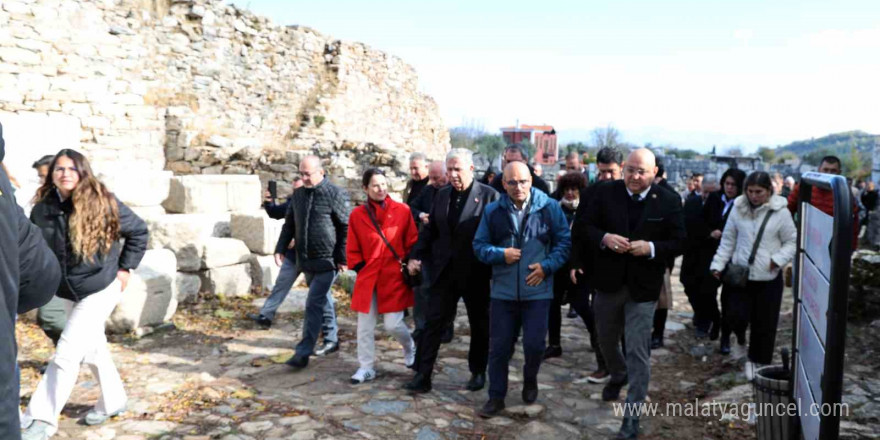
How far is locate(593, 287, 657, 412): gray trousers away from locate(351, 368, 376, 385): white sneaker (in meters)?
2.02

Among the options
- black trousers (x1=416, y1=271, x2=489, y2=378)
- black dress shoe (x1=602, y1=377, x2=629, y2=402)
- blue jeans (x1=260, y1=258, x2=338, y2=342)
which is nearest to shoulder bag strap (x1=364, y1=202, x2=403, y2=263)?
black trousers (x1=416, y1=271, x2=489, y2=378)

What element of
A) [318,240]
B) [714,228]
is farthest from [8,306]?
[714,228]

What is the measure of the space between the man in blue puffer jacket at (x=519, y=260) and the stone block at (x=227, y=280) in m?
4.36

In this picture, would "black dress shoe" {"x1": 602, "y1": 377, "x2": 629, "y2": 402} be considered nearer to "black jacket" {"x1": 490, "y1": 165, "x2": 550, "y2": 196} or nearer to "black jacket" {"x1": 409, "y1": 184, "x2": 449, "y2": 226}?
"black jacket" {"x1": 490, "y1": 165, "x2": 550, "y2": 196}

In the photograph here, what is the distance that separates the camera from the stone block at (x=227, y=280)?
804 centimetres

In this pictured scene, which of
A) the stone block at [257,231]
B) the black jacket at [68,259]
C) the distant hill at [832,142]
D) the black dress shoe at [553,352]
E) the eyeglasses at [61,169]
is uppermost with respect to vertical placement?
the distant hill at [832,142]

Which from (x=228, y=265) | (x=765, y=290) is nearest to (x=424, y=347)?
(x=765, y=290)

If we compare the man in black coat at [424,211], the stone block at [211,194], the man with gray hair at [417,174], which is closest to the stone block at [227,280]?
the stone block at [211,194]

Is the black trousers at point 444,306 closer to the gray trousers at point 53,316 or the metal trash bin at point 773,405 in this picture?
the metal trash bin at point 773,405

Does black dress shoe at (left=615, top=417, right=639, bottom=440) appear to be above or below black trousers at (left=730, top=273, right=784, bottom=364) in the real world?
below

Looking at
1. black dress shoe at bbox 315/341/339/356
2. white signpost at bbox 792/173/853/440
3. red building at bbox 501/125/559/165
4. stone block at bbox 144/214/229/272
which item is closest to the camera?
white signpost at bbox 792/173/853/440

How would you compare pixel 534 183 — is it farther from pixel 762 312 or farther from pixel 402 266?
pixel 762 312

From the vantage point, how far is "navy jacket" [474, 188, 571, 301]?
4773mm

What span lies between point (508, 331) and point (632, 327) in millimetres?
898
